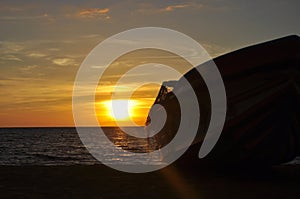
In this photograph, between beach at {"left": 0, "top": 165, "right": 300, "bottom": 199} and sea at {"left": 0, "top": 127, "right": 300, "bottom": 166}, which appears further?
sea at {"left": 0, "top": 127, "right": 300, "bottom": 166}

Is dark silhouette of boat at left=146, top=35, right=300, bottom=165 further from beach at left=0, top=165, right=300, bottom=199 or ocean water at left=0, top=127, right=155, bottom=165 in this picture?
ocean water at left=0, top=127, right=155, bottom=165

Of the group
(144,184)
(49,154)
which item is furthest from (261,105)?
(49,154)

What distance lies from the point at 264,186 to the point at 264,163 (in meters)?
1.30

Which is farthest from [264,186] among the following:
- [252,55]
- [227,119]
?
[252,55]

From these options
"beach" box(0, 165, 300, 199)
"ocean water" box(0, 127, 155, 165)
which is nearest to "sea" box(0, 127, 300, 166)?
"ocean water" box(0, 127, 155, 165)

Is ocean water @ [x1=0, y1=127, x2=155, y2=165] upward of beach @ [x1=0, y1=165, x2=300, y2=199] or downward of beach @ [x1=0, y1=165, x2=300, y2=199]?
upward

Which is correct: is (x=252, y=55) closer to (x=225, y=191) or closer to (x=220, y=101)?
(x=220, y=101)

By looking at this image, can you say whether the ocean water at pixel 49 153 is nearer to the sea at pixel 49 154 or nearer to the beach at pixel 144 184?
the sea at pixel 49 154

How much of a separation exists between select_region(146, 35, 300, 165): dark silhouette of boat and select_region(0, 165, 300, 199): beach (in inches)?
26.9

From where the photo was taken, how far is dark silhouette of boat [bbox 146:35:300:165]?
9.18 meters

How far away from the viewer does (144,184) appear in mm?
9086

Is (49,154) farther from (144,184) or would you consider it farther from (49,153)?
(144,184)

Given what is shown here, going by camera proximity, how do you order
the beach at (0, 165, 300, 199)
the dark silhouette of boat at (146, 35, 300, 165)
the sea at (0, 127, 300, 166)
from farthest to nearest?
1. the sea at (0, 127, 300, 166)
2. the dark silhouette of boat at (146, 35, 300, 165)
3. the beach at (0, 165, 300, 199)

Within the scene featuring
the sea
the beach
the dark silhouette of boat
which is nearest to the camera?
the beach
